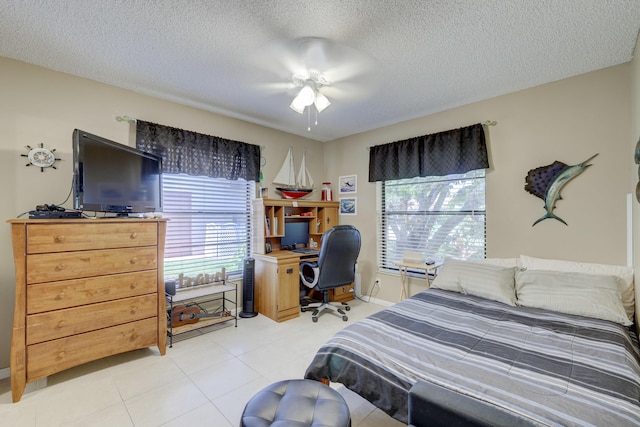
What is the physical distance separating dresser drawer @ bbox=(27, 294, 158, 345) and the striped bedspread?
67.6 inches

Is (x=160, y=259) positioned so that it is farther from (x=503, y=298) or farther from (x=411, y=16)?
(x=503, y=298)

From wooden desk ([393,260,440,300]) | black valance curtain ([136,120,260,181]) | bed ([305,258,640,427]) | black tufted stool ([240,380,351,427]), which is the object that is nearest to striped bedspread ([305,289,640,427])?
bed ([305,258,640,427])

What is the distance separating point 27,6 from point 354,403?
3253 mm

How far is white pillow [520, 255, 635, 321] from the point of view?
2.15 metres

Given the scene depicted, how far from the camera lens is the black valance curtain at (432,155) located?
10.1 feet

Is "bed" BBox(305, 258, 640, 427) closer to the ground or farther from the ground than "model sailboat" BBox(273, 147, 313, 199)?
closer to the ground

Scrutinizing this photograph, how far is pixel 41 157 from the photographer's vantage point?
2.37 meters

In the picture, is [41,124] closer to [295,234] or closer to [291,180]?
[291,180]

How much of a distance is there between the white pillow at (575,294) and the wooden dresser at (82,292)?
3178 millimetres

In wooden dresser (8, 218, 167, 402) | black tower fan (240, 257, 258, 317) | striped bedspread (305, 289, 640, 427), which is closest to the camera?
striped bedspread (305, 289, 640, 427)

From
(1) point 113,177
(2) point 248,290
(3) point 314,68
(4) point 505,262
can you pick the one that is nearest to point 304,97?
(3) point 314,68

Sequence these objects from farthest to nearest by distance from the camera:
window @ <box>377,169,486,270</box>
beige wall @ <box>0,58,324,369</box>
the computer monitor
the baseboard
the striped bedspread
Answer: the computer monitor, the baseboard, window @ <box>377,169,486,270</box>, beige wall @ <box>0,58,324,369</box>, the striped bedspread

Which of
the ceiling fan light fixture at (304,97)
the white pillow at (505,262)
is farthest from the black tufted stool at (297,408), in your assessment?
the white pillow at (505,262)

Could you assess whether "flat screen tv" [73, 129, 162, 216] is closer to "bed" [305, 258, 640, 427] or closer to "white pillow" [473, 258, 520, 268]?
"bed" [305, 258, 640, 427]
